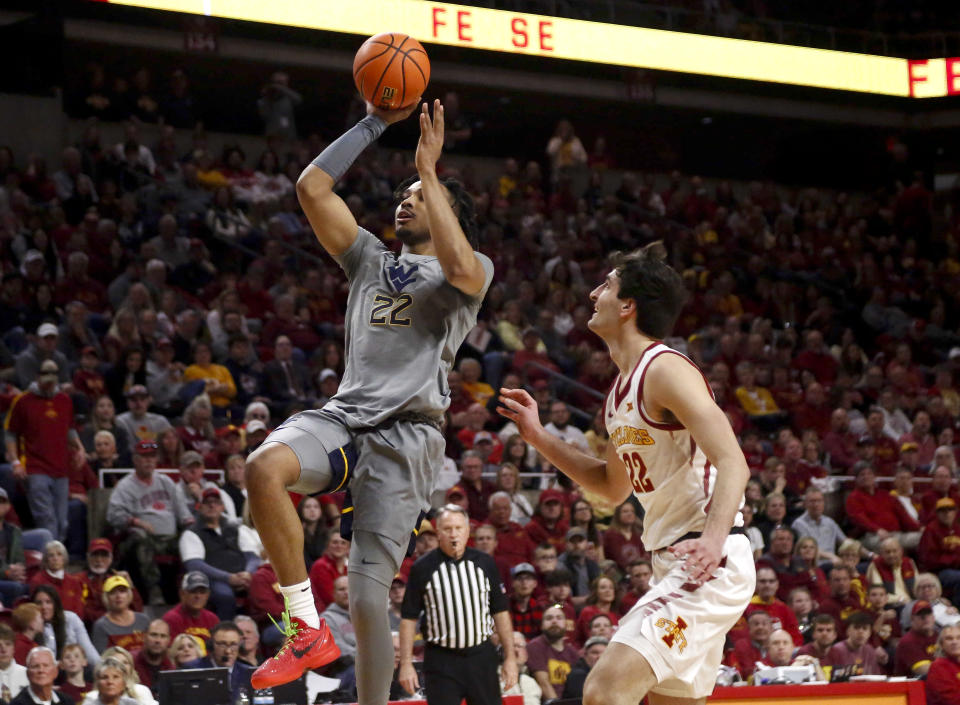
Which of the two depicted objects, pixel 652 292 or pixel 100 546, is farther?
pixel 100 546

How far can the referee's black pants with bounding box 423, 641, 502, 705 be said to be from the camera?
762 cm

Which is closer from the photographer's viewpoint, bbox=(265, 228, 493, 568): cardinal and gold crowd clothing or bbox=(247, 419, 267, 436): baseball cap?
bbox=(265, 228, 493, 568): cardinal and gold crowd clothing

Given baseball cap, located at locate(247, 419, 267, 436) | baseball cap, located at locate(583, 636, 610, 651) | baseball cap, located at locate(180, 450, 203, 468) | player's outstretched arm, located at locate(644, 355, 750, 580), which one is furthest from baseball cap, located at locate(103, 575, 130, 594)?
player's outstretched arm, located at locate(644, 355, 750, 580)

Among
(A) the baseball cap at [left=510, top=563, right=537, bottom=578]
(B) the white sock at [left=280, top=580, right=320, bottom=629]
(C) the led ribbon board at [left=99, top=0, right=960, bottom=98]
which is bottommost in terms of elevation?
(A) the baseball cap at [left=510, top=563, right=537, bottom=578]

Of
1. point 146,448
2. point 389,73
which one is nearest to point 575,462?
point 389,73

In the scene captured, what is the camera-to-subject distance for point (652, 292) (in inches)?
185

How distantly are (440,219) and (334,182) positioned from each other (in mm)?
488

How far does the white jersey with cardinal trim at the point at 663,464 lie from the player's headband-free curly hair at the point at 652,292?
13 cm

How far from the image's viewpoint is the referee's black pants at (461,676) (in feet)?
25.0

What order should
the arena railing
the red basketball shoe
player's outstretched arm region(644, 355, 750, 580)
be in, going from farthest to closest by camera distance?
the arena railing → the red basketball shoe → player's outstretched arm region(644, 355, 750, 580)

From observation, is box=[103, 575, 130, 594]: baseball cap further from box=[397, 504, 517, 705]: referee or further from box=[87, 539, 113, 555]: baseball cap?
box=[397, 504, 517, 705]: referee

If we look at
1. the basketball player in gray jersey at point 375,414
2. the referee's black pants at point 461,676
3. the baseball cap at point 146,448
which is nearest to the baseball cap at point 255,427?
the baseball cap at point 146,448

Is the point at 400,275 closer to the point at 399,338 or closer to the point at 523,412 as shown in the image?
the point at 399,338

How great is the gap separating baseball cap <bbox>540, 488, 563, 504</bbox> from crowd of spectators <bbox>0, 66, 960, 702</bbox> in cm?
2
